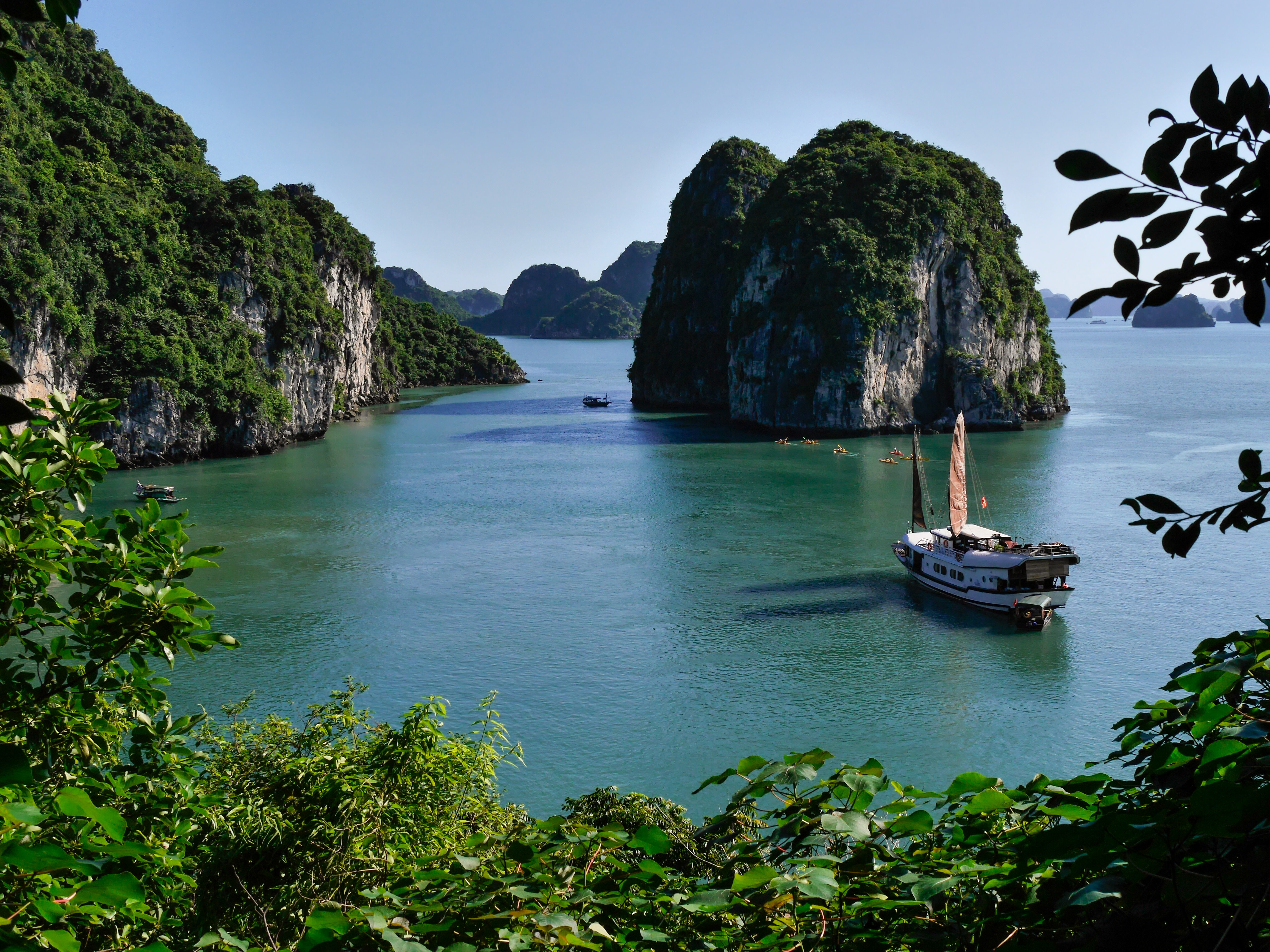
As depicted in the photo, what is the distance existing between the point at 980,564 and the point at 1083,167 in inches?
969

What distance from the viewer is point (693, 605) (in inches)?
1000

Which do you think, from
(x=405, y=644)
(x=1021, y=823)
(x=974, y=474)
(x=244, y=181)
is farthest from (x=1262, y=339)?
(x=1021, y=823)

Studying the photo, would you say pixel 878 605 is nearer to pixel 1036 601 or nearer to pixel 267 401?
pixel 1036 601

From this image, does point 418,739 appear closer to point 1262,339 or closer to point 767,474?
point 767,474

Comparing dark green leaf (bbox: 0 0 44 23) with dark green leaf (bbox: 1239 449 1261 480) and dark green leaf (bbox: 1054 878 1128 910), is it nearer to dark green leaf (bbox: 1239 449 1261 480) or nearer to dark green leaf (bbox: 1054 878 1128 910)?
dark green leaf (bbox: 1054 878 1128 910)

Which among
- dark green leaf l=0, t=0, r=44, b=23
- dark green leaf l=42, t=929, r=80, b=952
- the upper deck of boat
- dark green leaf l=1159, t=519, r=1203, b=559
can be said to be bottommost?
the upper deck of boat

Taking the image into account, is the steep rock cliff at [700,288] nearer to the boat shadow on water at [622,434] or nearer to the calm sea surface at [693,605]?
the boat shadow on water at [622,434]

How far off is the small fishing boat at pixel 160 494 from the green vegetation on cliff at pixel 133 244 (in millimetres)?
6437

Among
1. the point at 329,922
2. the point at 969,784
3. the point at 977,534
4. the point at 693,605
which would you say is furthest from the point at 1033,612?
the point at 329,922

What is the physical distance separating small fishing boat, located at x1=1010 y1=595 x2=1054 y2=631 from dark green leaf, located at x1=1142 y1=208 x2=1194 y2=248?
77.7 feet

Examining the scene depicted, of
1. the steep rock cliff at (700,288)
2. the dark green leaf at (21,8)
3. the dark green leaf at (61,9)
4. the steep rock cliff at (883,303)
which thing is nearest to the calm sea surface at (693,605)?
the steep rock cliff at (883,303)

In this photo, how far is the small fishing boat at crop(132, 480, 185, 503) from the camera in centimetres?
3700

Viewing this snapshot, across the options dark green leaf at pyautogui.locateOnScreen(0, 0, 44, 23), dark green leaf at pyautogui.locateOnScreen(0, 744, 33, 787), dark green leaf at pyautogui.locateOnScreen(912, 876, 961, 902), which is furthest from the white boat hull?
dark green leaf at pyautogui.locateOnScreen(0, 0, 44, 23)

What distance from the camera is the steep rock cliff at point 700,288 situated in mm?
88500
